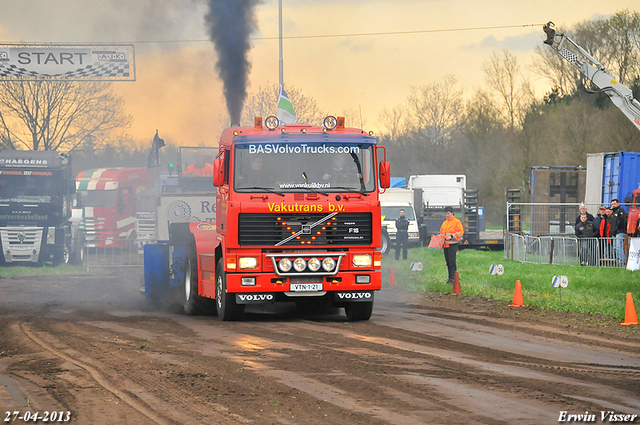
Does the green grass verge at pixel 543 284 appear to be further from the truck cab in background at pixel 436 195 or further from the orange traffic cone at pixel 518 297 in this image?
the truck cab in background at pixel 436 195

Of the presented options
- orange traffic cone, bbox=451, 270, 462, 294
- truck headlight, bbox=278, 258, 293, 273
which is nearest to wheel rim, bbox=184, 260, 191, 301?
truck headlight, bbox=278, 258, 293, 273

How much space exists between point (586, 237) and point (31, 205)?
19.1 meters

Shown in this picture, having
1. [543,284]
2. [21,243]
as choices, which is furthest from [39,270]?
[543,284]

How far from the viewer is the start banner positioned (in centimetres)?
2861

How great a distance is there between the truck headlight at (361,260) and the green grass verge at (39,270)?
17.0 metres

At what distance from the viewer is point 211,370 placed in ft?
28.7

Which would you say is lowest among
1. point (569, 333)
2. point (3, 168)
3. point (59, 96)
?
point (569, 333)

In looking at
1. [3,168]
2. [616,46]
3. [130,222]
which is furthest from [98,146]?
[616,46]

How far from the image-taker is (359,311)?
1351 cm

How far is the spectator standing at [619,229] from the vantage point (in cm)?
2186

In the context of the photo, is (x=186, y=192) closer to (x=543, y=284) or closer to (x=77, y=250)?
(x=543, y=284)

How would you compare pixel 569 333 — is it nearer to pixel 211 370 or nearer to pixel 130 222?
pixel 211 370

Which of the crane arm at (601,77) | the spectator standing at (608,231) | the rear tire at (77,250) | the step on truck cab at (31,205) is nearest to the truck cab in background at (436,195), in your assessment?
the crane arm at (601,77)

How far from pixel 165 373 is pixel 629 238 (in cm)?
1558
